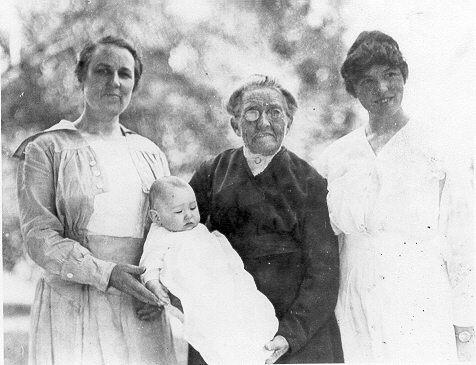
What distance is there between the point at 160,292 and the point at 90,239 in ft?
0.96

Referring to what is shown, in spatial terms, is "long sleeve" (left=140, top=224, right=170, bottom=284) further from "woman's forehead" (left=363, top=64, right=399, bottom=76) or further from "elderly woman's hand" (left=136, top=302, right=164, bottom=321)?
"woman's forehead" (left=363, top=64, right=399, bottom=76)

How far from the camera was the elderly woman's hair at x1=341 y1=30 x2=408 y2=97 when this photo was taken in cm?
233

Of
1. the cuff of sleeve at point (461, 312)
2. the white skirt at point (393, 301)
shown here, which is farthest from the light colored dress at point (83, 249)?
the cuff of sleeve at point (461, 312)

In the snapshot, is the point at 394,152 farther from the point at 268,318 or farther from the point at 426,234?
the point at 268,318

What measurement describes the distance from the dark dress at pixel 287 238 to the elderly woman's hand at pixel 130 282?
259mm

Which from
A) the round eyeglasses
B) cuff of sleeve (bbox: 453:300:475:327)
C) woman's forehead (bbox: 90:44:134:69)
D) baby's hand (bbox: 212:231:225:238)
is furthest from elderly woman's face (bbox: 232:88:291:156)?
cuff of sleeve (bbox: 453:300:475:327)

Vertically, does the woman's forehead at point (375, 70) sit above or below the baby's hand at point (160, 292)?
above

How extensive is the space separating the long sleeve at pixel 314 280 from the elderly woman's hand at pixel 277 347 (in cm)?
2

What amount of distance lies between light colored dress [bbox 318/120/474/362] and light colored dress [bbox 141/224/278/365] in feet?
0.98

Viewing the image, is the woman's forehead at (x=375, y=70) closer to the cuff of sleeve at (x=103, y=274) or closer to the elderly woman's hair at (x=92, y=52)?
the elderly woman's hair at (x=92, y=52)

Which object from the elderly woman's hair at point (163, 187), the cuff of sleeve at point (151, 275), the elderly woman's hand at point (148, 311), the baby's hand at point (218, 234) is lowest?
the elderly woman's hand at point (148, 311)

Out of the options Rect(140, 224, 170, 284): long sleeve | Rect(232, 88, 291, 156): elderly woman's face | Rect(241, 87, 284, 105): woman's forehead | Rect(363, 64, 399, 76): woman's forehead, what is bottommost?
Rect(140, 224, 170, 284): long sleeve

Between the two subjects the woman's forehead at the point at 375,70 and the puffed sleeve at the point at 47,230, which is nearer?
the puffed sleeve at the point at 47,230

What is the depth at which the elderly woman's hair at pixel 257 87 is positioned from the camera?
232 centimetres
